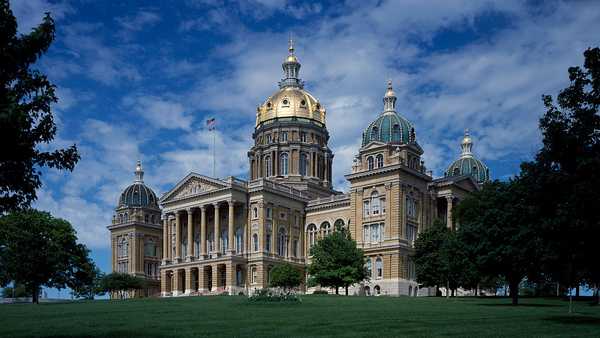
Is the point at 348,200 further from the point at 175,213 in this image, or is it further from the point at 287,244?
the point at 175,213

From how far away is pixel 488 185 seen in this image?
224 ft

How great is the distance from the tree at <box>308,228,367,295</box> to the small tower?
188 ft

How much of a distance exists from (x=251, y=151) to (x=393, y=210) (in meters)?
38.0

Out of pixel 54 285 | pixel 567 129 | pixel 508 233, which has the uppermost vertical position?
pixel 567 129

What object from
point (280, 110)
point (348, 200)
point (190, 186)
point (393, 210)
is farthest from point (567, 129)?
point (280, 110)

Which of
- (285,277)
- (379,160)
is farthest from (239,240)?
(379,160)

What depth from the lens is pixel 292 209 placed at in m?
105

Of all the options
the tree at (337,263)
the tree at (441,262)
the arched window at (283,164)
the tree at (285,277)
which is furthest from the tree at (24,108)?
the arched window at (283,164)

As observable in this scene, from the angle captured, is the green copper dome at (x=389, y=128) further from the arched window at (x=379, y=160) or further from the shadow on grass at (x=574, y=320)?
the shadow on grass at (x=574, y=320)

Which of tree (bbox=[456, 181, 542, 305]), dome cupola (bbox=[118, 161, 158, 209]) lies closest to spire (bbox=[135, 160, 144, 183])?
dome cupola (bbox=[118, 161, 158, 209])

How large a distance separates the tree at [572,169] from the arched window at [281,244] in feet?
230

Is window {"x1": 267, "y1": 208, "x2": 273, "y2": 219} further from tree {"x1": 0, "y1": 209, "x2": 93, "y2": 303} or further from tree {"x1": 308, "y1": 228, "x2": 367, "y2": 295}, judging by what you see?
tree {"x1": 0, "y1": 209, "x2": 93, "y2": 303}

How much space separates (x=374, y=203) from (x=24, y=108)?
7387 centimetres

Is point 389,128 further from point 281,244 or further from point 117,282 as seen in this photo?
point 117,282
